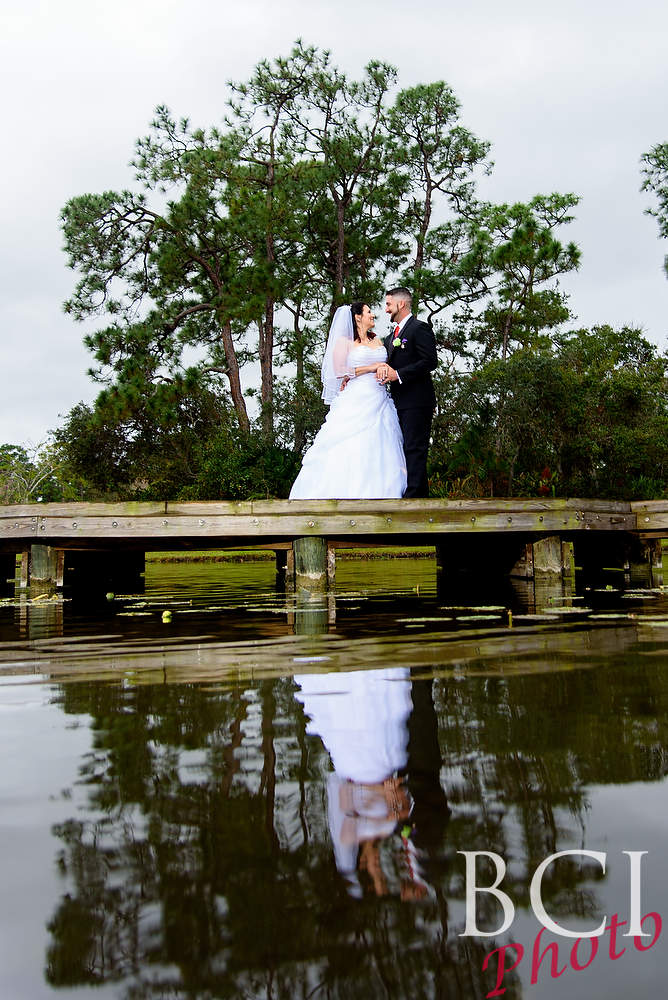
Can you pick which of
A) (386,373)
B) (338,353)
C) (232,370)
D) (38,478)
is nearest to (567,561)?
(386,373)

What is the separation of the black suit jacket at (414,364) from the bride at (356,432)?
0.16 meters

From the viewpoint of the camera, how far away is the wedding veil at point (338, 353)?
31.2 ft

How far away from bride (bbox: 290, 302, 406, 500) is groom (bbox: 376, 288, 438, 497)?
105 millimetres

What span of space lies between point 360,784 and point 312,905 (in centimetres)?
59

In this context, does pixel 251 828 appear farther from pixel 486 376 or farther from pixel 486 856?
pixel 486 376

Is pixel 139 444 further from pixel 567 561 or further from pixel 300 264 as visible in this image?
pixel 567 561

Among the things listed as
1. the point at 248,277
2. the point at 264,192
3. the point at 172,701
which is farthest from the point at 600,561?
the point at 264,192

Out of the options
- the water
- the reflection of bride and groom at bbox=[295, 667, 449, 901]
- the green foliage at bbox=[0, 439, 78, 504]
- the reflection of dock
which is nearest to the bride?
the reflection of dock

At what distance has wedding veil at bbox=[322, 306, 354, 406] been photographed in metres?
9.51

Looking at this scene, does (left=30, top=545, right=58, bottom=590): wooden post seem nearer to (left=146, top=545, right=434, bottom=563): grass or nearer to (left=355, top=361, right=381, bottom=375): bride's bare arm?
(left=355, top=361, right=381, bottom=375): bride's bare arm

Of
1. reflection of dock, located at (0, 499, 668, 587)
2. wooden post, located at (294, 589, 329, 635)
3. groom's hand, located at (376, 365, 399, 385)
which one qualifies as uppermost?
groom's hand, located at (376, 365, 399, 385)

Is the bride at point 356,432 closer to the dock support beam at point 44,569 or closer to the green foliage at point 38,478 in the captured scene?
the dock support beam at point 44,569

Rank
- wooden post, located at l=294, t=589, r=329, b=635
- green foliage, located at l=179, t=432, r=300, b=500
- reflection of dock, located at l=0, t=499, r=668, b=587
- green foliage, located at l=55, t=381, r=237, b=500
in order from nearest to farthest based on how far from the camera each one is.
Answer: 1. wooden post, located at l=294, t=589, r=329, b=635
2. reflection of dock, located at l=0, t=499, r=668, b=587
3. green foliage, located at l=179, t=432, r=300, b=500
4. green foliage, located at l=55, t=381, r=237, b=500

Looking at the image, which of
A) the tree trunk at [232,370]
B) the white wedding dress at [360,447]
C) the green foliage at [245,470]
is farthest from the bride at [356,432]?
the tree trunk at [232,370]
